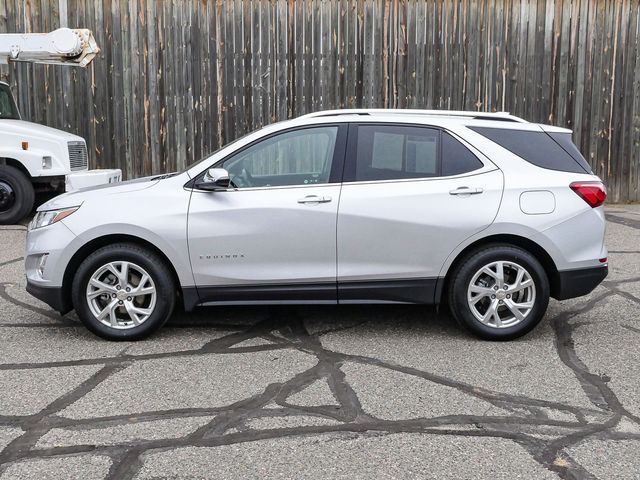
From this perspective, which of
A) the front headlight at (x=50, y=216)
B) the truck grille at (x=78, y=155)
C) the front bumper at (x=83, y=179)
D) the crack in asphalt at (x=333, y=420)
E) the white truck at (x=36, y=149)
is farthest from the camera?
the truck grille at (x=78, y=155)

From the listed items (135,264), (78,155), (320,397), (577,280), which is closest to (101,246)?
(135,264)

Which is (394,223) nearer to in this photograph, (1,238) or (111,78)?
(1,238)

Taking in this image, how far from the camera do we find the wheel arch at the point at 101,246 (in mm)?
5684

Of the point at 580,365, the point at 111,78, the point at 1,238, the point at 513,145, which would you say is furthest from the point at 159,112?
the point at 580,365

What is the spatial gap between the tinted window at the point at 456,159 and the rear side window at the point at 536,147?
0.69 ft

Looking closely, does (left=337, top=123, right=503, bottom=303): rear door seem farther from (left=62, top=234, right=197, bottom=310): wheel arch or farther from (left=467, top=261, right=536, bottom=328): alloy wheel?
(left=62, top=234, right=197, bottom=310): wheel arch

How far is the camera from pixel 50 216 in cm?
583

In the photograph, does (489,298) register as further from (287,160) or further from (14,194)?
(14,194)

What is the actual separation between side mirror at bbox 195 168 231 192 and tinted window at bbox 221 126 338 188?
15 cm

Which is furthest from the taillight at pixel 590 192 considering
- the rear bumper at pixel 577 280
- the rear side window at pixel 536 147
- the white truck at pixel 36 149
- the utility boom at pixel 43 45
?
the utility boom at pixel 43 45

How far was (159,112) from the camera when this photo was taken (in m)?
13.4

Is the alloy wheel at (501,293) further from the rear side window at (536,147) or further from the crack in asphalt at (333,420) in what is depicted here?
the rear side window at (536,147)

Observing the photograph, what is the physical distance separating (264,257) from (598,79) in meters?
10.3

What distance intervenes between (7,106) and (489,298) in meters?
8.82
